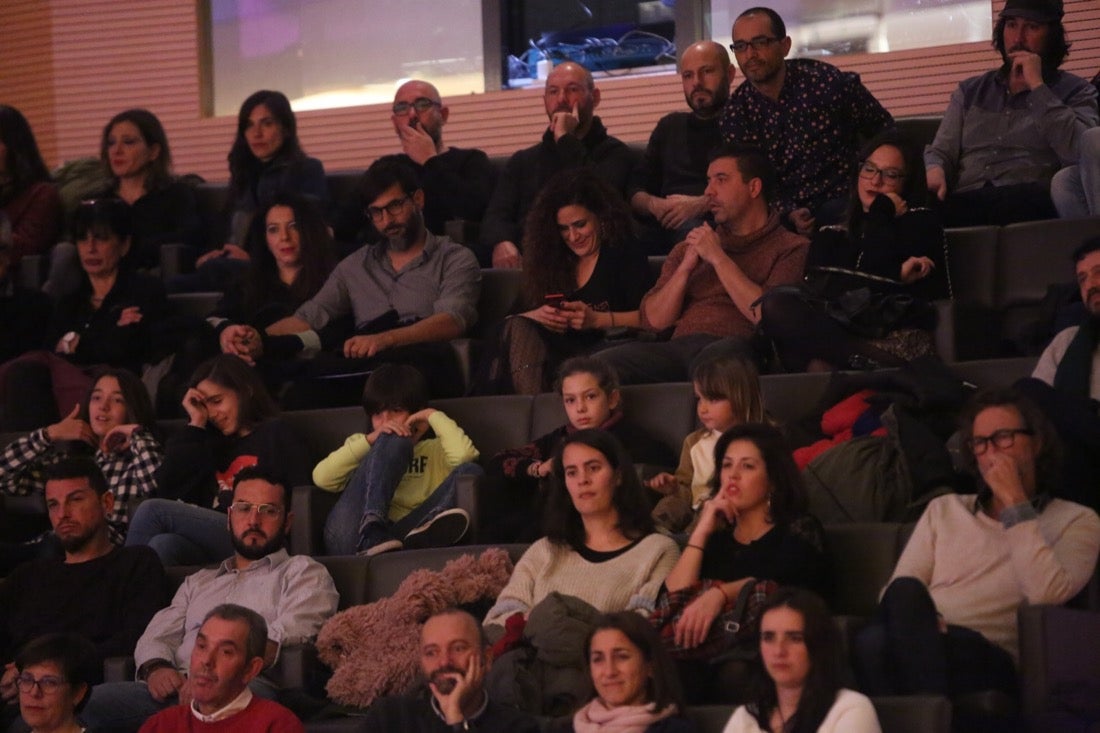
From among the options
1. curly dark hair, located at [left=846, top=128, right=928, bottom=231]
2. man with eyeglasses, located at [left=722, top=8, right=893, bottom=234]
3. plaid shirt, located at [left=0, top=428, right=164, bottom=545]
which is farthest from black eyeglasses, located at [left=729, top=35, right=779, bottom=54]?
plaid shirt, located at [left=0, top=428, right=164, bottom=545]

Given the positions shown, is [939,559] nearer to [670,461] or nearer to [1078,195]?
[670,461]

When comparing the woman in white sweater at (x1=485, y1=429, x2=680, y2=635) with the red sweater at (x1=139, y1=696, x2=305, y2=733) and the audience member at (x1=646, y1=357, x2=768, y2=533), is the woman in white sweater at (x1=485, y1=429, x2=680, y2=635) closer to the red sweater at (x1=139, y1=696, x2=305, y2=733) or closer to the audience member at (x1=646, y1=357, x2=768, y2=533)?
the audience member at (x1=646, y1=357, x2=768, y2=533)

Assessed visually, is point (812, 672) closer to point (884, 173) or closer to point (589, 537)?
point (589, 537)

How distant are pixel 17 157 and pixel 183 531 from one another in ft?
8.72

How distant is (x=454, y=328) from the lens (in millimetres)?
5582

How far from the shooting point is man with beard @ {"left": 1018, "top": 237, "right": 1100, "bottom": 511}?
12.9ft

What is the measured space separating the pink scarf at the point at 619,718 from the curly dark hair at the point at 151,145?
4.00m

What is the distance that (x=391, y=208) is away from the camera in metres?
5.74

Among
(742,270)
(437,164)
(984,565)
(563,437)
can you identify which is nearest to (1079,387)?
(984,565)

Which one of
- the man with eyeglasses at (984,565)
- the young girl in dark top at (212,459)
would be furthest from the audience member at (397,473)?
the man with eyeglasses at (984,565)

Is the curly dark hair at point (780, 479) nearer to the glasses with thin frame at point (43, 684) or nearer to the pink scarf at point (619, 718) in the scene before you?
the pink scarf at point (619, 718)

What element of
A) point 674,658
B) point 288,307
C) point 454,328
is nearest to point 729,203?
point 454,328

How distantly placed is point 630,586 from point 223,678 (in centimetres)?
85

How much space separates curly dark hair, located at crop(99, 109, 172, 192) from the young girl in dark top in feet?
6.19
